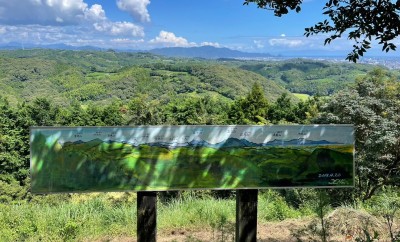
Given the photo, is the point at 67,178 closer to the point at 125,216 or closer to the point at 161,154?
the point at 161,154

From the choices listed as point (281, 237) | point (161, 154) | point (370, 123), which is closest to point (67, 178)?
point (161, 154)

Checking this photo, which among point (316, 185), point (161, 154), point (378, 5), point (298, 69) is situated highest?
point (378, 5)

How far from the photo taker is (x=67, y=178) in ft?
9.59

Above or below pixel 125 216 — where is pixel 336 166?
above

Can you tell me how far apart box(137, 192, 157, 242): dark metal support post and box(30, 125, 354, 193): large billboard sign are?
0.34 feet

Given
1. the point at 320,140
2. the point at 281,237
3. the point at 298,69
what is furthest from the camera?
the point at 298,69

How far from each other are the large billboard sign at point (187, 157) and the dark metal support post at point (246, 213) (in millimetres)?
106

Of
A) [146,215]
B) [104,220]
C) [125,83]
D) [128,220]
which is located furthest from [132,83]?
[146,215]

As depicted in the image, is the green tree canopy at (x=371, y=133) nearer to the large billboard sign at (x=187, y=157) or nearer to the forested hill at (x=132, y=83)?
the large billboard sign at (x=187, y=157)

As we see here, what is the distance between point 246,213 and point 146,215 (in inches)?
31.7

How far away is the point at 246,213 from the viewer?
312 cm

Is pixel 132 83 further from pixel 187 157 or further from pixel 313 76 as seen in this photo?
pixel 187 157

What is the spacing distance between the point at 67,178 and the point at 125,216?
6.24 feet


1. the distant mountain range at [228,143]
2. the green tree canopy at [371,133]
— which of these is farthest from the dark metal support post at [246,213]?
the green tree canopy at [371,133]
